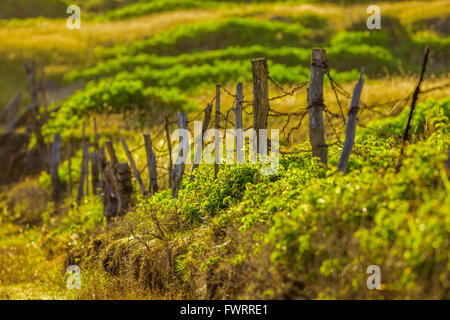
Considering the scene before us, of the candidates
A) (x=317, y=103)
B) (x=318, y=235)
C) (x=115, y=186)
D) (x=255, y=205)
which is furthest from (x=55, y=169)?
(x=318, y=235)

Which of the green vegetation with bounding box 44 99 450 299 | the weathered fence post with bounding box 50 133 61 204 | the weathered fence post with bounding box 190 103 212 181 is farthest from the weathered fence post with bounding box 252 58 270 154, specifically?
the weathered fence post with bounding box 50 133 61 204

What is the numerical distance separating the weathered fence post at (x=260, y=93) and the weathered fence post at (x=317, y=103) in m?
1.19

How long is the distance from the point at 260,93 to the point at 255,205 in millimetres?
2169

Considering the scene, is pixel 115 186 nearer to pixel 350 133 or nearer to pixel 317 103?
pixel 317 103

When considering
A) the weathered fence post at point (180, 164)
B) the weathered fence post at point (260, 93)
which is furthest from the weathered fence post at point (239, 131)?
the weathered fence post at point (180, 164)

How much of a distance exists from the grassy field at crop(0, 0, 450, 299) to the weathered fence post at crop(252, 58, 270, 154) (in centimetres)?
68

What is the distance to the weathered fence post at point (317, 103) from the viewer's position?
6.44m

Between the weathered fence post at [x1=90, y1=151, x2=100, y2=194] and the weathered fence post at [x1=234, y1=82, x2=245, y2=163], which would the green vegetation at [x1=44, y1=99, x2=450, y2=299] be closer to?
the weathered fence post at [x1=234, y1=82, x2=245, y2=163]

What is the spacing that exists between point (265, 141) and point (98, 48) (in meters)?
27.1

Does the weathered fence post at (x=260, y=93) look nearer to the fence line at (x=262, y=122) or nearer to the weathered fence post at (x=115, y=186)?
the fence line at (x=262, y=122)

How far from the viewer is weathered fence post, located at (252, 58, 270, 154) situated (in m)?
7.59

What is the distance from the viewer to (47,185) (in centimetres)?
1634

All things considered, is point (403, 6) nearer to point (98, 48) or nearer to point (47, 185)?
point (98, 48)

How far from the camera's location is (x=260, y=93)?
25.3 feet
